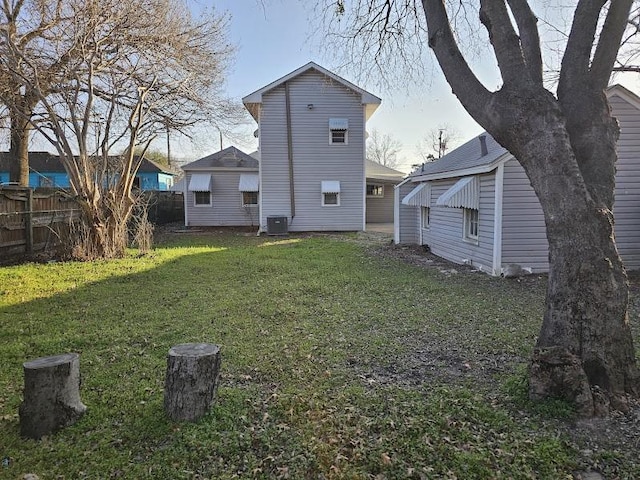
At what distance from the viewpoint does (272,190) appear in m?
19.0

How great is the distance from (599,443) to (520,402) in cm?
61

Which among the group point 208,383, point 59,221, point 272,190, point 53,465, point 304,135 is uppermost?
point 304,135

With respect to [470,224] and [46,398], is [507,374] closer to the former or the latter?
[46,398]

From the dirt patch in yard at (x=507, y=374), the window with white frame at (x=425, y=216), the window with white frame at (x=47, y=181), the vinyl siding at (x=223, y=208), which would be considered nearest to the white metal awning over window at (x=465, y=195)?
the window with white frame at (x=425, y=216)

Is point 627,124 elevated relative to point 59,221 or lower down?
elevated

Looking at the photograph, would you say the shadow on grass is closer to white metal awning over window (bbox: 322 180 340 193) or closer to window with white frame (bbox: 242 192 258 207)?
white metal awning over window (bbox: 322 180 340 193)

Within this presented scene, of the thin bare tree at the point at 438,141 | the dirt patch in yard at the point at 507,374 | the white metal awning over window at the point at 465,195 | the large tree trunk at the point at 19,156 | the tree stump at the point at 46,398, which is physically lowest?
the dirt patch in yard at the point at 507,374

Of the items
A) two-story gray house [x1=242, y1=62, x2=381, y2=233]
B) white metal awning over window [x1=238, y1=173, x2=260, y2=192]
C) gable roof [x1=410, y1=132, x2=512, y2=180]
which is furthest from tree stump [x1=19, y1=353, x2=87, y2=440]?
white metal awning over window [x1=238, y1=173, x2=260, y2=192]

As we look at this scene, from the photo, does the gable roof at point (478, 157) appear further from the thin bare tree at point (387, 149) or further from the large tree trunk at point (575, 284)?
the thin bare tree at point (387, 149)

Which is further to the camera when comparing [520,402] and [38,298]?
[38,298]

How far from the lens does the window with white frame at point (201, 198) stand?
71.6 feet

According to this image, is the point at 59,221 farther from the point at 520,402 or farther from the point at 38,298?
the point at 520,402

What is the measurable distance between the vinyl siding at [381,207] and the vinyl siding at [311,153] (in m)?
5.59

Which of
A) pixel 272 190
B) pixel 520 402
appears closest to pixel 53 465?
pixel 520 402
